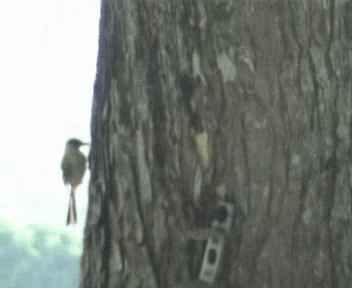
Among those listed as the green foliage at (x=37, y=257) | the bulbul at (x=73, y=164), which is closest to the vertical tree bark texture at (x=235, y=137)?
the bulbul at (x=73, y=164)

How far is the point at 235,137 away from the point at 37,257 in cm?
149

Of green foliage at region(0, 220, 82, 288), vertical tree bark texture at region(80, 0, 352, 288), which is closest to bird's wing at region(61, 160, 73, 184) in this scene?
vertical tree bark texture at region(80, 0, 352, 288)

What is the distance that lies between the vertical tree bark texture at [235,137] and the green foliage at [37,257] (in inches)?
52.2

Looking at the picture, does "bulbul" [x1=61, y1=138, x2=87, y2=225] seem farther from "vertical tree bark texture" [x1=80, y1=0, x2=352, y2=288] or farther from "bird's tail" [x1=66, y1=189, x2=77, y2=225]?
"vertical tree bark texture" [x1=80, y1=0, x2=352, y2=288]

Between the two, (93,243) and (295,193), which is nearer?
(295,193)

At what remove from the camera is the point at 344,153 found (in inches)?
49.5

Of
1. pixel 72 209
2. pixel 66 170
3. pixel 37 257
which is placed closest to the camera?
pixel 66 170

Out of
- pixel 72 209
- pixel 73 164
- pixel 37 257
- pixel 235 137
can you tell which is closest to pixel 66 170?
pixel 73 164

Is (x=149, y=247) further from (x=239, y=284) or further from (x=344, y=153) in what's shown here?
(x=344, y=153)

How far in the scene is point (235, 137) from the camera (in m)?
1.24

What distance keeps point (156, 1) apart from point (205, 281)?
43 centimetres

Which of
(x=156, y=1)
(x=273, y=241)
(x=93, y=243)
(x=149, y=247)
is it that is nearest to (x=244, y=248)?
(x=273, y=241)

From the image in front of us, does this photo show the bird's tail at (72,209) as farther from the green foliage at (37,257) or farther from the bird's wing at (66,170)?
the green foliage at (37,257)

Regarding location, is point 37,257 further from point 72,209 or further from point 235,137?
point 235,137
